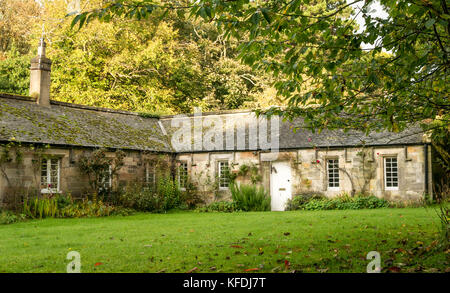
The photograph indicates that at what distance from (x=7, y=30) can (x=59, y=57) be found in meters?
9.25

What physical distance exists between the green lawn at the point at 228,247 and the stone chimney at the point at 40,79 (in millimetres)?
9202

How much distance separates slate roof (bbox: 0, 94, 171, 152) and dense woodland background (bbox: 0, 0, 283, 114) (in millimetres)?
4876

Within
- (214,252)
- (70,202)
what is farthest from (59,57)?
(214,252)

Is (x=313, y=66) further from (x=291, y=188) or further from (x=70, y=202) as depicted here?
(x=291, y=188)

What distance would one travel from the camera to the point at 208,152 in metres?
23.6

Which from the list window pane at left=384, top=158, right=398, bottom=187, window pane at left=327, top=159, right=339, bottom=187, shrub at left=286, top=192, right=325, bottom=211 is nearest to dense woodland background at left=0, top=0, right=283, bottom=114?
window pane at left=327, top=159, right=339, bottom=187

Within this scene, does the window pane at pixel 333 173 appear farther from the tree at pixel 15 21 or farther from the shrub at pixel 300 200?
the tree at pixel 15 21

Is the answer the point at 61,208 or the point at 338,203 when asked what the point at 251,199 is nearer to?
the point at 338,203

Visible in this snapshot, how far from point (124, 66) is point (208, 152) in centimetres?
1162

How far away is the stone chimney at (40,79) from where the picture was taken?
20.8 metres

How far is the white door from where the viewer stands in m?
22.2

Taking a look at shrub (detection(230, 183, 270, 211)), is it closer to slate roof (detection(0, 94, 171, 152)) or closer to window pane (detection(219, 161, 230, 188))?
window pane (detection(219, 161, 230, 188))

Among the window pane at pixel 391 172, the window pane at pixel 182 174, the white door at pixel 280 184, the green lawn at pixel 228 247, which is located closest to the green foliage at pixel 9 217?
the green lawn at pixel 228 247
